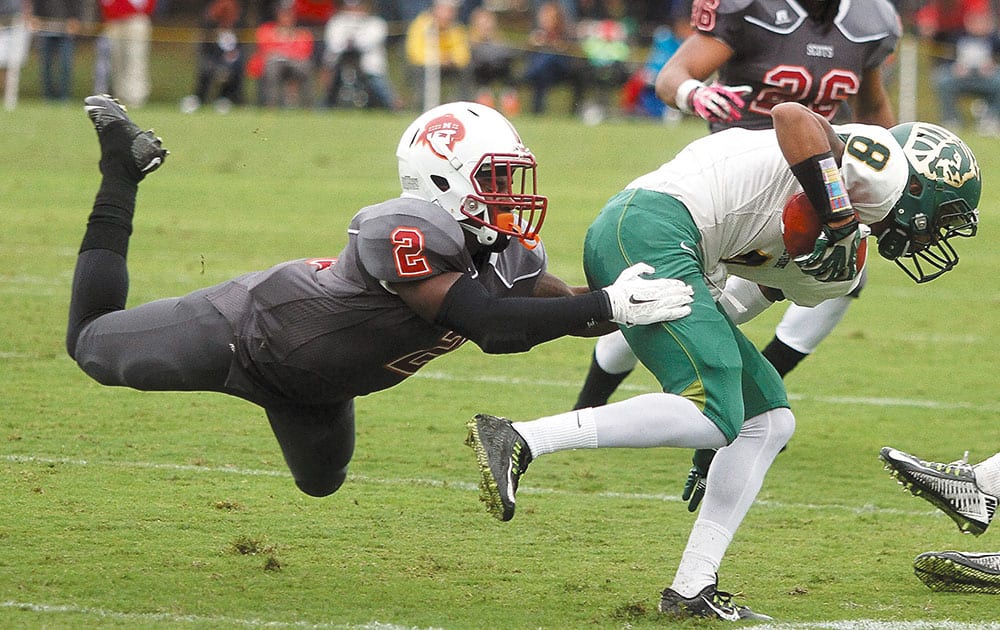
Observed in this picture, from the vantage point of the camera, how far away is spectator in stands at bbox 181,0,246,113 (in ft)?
57.6

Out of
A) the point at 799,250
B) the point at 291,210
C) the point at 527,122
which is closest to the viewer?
the point at 799,250

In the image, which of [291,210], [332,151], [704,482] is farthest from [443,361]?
[332,151]

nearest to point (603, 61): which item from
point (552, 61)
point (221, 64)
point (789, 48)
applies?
point (552, 61)

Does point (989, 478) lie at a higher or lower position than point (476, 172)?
lower

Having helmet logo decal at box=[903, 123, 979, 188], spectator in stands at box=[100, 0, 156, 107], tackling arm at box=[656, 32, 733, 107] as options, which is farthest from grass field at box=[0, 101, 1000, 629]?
spectator in stands at box=[100, 0, 156, 107]

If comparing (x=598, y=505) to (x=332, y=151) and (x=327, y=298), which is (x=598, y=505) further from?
(x=332, y=151)

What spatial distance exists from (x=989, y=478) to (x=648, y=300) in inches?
47.9

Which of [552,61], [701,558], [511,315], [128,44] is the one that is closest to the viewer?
[511,315]

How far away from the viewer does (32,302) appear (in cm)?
765

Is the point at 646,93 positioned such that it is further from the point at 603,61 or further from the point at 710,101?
the point at 710,101

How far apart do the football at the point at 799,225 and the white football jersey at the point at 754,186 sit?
0.07 meters

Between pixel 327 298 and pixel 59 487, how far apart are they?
1378 millimetres

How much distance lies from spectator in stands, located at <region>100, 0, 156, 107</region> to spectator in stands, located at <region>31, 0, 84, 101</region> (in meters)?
0.47

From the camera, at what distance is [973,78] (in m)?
17.9
